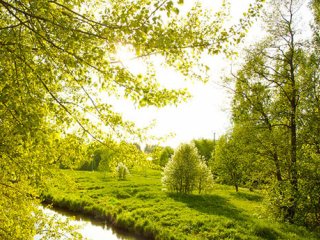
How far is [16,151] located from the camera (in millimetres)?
5418

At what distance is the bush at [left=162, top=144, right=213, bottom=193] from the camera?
112 ft

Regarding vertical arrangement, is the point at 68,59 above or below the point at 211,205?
above

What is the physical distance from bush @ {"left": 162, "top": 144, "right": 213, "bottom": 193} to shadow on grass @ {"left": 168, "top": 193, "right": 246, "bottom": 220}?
148 cm

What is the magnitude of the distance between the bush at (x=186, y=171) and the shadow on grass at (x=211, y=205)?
148 cm

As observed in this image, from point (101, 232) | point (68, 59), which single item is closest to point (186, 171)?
point (101, 232)

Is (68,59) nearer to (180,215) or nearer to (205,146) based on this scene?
(180,215)

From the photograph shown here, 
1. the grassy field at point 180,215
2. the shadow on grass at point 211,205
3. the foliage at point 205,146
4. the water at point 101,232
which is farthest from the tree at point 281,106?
the foliage at point 205,146

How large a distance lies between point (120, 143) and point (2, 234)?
3066 millimetres

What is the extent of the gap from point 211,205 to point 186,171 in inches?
233

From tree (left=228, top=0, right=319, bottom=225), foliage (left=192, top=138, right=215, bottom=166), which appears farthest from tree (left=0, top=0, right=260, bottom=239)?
foliage (left=192, top=138, right=215, bottom=166)

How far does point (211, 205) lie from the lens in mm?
29078

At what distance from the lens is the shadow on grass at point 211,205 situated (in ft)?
81.8

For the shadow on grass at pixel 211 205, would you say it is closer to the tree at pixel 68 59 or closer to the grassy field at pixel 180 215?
the grassy field at pixel 180 215

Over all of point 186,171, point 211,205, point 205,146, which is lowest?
point 211,205
